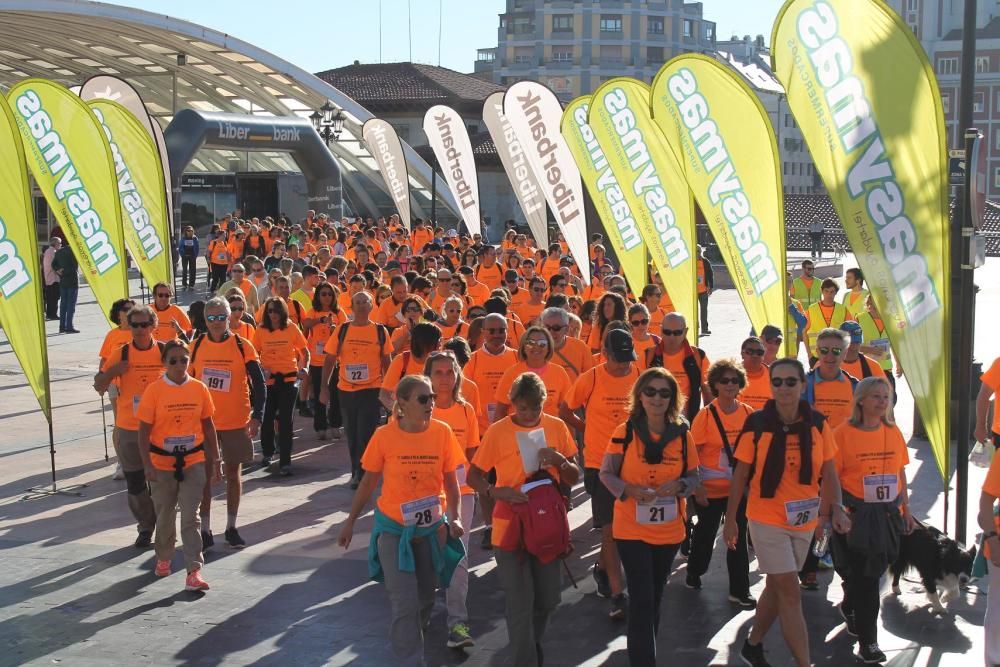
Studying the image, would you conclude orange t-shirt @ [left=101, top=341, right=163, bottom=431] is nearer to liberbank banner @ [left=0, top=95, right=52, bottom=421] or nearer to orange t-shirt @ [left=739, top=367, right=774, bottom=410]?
liberbank banner @ [left=0, top=95, right=52, bottom=421]

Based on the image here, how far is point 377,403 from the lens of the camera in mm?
10562

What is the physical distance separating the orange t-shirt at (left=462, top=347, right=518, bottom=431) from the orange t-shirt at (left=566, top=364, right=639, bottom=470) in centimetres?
110

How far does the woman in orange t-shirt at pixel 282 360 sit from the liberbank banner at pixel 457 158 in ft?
40.0

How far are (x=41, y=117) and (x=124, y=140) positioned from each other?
9.82 feet

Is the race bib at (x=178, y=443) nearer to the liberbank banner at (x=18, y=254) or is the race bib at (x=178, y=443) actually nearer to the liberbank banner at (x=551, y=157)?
the liberbank banner at (x=18, y=254)

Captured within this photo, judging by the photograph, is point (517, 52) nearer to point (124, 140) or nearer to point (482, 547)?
point (124, 140)

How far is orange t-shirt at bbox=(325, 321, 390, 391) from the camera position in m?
10.4

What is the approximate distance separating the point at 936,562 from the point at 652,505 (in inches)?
80.3

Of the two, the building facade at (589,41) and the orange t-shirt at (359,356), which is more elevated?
the building facade at (589,41)

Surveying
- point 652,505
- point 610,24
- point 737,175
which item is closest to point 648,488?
point 652,505

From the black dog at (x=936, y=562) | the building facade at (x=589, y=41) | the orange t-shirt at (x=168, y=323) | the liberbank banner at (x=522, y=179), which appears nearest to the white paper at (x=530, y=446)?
the black dog at (x=936, y=562)

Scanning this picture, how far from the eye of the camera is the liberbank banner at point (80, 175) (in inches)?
481

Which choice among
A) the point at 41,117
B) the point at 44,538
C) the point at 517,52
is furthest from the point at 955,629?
the point at 517,52

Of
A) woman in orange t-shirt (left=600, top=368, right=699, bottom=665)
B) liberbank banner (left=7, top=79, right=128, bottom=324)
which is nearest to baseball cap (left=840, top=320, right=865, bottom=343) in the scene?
woman in orange t-shirt (left=600, top=368, right=699, bottom=665)
